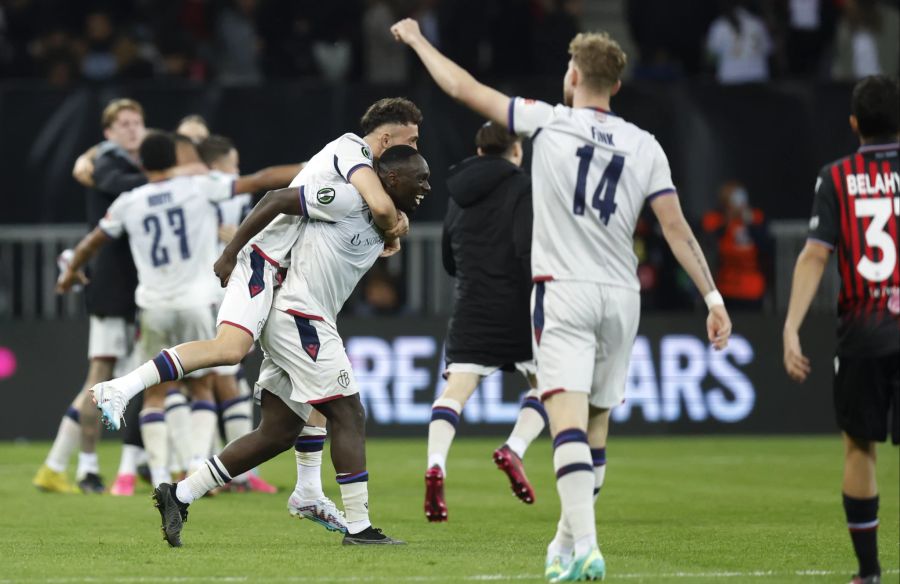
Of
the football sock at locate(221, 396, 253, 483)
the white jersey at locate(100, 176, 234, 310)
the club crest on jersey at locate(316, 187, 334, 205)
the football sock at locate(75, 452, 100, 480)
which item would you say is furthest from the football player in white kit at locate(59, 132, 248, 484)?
the club crest on jersey at locate(316, 187, 334, 205)

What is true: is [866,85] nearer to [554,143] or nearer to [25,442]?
[554,143]

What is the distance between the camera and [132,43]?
1827cm

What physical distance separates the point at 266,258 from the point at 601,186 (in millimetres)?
2098

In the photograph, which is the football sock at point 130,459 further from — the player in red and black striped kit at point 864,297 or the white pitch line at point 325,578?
the player in red and black striped kit at point 864,297

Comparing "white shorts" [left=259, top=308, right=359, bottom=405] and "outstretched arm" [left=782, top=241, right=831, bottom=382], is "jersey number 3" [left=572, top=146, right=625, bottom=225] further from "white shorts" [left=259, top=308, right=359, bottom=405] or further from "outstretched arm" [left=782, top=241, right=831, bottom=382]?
"white shorts" [left=259, top=308, right=359, bottom=405]

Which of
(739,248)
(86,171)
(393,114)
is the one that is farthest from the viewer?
(739,248)

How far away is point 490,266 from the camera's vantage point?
9.86m

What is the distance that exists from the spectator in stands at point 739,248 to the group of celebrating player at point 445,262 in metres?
7.28

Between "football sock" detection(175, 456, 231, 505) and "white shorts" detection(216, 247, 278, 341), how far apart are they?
681 millimetres

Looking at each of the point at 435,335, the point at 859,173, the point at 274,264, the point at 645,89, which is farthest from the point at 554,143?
the point at 645,89

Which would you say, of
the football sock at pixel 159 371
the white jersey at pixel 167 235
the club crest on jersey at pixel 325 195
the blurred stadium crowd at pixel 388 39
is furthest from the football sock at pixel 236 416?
the blurred stadium crowd at pixel 388 39

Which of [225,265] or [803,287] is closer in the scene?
[803,287]

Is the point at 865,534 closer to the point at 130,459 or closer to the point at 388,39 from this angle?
the point at 130,459

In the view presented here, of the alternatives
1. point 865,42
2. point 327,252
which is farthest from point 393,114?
point 865,42
